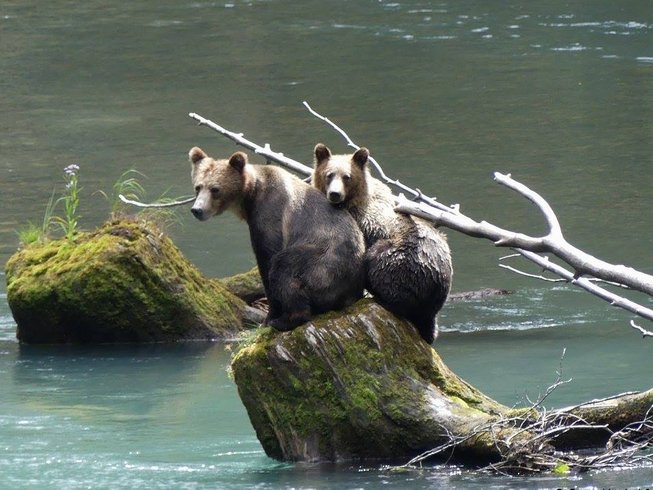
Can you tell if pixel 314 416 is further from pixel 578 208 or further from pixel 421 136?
pixel 421 136

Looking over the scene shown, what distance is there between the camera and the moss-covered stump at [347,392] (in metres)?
7.89

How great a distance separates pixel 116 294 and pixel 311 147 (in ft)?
25.0

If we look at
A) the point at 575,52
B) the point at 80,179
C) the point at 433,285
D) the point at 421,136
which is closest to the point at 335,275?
the point at 433,285

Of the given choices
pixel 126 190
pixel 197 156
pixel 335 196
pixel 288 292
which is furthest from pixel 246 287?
pixel 288 292

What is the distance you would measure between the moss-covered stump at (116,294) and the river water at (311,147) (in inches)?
8.2

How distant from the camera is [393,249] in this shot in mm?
8172

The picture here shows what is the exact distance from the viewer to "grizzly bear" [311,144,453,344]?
814cm

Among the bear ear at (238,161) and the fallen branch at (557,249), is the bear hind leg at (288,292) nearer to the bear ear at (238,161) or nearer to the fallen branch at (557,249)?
the bear ear at (238,161)

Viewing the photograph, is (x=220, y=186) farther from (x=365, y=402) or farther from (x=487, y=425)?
(x=487, y=425)

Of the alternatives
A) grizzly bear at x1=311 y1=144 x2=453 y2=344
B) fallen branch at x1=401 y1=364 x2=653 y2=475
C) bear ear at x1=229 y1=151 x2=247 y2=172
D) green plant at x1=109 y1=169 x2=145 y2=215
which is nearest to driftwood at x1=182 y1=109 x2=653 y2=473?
fallen branch at x1=401 y1=364 x2=653 y2=475

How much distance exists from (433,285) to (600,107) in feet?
43.8

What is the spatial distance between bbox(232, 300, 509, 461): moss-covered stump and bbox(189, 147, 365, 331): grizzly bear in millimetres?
163

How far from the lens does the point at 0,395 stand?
10234mm

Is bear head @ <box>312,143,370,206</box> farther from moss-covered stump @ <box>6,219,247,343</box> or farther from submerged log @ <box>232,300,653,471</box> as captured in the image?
moss-covered stump @ <box>6,219,247,343</box>
